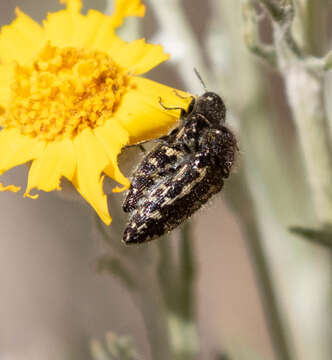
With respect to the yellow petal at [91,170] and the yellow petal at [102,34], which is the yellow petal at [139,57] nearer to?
the yellow petal at [102,34]

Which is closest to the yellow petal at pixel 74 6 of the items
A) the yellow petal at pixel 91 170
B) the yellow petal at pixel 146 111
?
the yellow petal at pixel 146 111

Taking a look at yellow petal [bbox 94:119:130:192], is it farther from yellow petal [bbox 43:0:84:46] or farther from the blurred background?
yellow petal [bbox 43:0:84:46]

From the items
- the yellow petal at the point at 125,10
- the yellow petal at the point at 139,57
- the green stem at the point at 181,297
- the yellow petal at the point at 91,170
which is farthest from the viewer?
the green stem at the point at 181,297

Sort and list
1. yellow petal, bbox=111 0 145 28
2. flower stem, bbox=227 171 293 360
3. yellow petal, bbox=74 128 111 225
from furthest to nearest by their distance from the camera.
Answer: flower stem, bbox=227 171 293 360
yellow petal, bbox=111 0 145 28
yellow petal, bbox=74 128 111 225

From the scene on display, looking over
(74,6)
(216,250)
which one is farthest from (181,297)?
Result: (216,250)

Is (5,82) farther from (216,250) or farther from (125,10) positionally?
(216,250)

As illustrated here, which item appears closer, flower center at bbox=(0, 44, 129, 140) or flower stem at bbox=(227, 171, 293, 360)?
flower center at bbox=(0, 44, 129, 140)

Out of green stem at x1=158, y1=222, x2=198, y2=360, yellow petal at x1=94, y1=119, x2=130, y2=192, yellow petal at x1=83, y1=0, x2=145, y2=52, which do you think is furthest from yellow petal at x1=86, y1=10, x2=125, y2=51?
green stem at x1=158, y1=222, x2=198, y2=360

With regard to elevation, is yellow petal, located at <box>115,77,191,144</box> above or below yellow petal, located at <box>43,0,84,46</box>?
below
